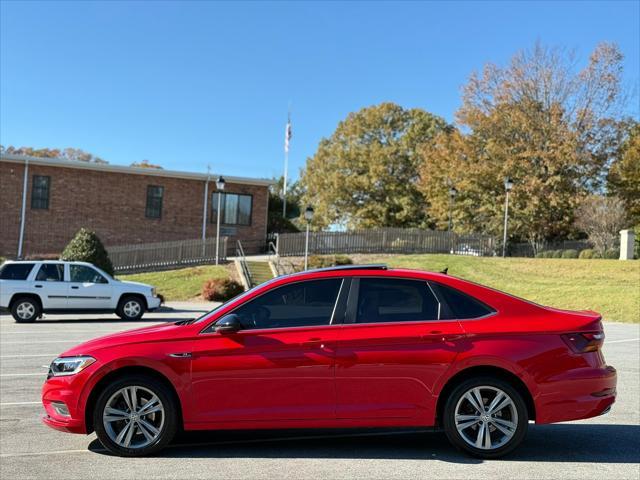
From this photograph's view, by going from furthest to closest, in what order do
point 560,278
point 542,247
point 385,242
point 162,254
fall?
point 542,247 < point 385,242 < point 162,254 < point 560,278

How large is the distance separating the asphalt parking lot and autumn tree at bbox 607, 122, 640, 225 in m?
36.1

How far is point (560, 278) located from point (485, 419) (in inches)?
964

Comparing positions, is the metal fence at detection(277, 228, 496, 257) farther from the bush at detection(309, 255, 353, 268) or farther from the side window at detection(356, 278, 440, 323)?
the side window at detection(356, 278, 440, 323)

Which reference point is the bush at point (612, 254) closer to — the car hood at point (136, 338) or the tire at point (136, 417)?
the car hood at point (136, 338)

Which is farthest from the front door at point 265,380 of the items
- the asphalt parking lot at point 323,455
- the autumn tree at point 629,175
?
the autumn tree at point 629,175

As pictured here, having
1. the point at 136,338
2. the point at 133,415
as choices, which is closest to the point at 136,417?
the point at 133,415

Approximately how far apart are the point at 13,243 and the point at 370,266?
1294 inches

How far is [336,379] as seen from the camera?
5230 mm

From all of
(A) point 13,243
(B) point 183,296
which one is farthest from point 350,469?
(A) point 13,243

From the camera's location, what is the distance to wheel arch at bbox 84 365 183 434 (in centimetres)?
531

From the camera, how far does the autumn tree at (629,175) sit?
39.1m

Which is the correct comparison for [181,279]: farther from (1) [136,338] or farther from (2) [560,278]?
(1) [136,338]

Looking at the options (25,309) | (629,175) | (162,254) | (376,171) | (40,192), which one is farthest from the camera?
(376,171)

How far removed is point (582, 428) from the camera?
655 cm
